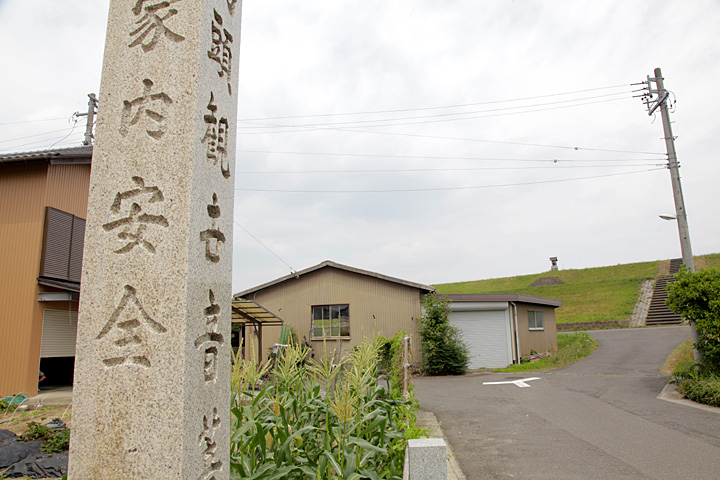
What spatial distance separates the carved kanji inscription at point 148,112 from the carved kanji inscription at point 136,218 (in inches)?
11.6

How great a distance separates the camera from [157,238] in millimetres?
2371

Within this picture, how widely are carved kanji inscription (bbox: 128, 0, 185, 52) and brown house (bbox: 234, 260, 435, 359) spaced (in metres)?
16.8

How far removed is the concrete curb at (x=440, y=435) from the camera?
18.6ft

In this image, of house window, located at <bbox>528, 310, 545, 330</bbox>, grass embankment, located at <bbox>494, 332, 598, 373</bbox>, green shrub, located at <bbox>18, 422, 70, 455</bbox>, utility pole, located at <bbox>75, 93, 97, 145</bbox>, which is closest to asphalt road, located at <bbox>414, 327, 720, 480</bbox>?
grass embankment, located at <bbox>494, 332, 598, 373</bbox>

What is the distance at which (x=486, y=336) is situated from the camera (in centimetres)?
2019

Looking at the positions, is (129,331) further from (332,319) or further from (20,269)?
(332,319)

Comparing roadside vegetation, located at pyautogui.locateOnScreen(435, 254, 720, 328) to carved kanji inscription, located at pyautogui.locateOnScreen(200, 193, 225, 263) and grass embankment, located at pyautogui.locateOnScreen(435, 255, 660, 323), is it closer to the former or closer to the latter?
grass embankment, located at pyautogui.locateOnScreen(435, 255, 660, 323)

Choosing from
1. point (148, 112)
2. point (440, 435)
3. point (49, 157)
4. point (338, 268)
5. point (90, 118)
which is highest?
point (90, 118)

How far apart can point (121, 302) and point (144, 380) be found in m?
0.42

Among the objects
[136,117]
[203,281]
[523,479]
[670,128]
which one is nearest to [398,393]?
[523,479]

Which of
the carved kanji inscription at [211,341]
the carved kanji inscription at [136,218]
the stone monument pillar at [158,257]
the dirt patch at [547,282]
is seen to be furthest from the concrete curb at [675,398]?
the dirt patch at [547,282]

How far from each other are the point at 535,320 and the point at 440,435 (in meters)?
16.4

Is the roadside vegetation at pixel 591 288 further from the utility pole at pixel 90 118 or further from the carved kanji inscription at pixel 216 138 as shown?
Answer: the carved kanji inscription at pixel 216 138

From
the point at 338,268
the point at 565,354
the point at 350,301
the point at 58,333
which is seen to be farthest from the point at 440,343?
the point at 58,333
